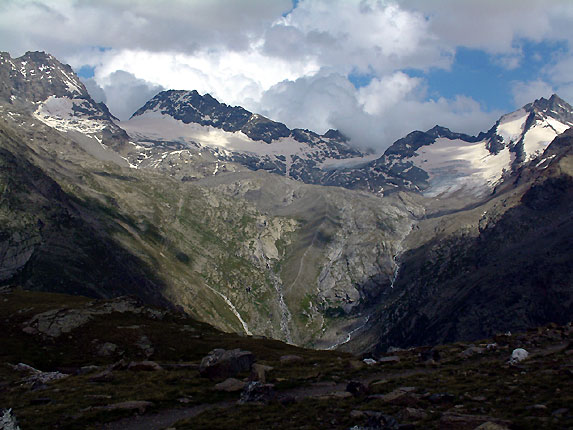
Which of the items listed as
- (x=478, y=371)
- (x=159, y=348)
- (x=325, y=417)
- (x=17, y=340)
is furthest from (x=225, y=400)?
(x=17, y=340)

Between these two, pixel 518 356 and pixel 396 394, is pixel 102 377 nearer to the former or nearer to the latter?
pixel 396 394

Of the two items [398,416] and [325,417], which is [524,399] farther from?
[325,417]

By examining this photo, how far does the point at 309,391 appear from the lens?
4556 cm

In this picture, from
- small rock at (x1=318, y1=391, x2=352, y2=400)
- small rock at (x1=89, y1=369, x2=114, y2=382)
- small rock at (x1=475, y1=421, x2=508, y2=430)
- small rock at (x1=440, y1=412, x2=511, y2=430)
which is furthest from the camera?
small rock at (x1=89, y1=369, x2=114, y2=382)

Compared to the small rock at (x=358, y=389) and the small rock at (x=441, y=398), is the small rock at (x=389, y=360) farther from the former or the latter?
the small rock at (x=441, y=398)

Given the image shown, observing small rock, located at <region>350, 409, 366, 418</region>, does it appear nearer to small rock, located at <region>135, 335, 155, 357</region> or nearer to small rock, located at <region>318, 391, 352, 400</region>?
small rock, located at <region>318, 391, 352, 400</region>

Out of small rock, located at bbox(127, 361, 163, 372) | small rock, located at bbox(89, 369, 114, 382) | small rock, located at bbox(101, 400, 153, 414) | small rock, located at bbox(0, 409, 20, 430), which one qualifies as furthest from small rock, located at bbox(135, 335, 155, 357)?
small rock, located at bbox(0, 409, 20, 430)

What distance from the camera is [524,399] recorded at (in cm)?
3275

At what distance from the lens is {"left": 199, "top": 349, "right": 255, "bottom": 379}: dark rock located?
51875mm

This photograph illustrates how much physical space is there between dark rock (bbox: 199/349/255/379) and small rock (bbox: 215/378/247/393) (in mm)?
4913

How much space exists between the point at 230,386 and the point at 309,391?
698 centimetres

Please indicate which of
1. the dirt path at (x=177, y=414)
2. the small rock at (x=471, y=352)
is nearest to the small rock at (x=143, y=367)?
the dirt path at (x=177, y=414)

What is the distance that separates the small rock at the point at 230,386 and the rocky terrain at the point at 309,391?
112mm

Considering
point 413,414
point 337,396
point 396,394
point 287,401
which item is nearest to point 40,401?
point 287,401
